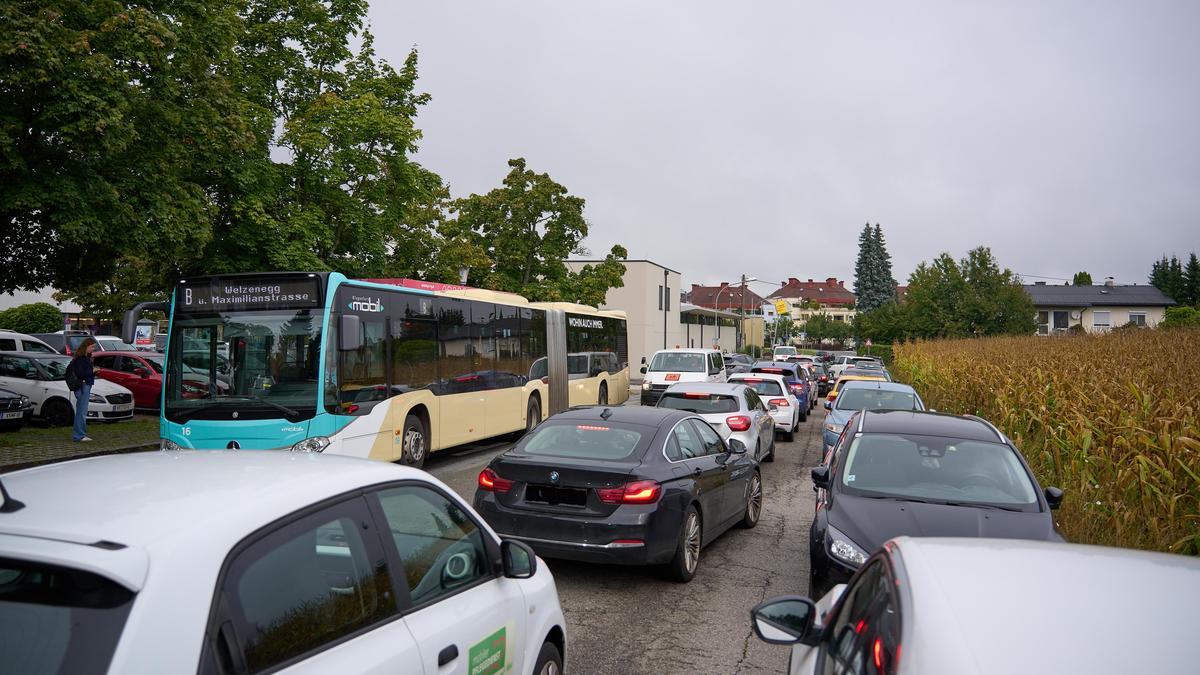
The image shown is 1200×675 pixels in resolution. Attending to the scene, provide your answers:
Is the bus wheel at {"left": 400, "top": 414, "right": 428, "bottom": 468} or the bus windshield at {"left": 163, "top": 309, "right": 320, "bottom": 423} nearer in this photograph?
the bus windshield at {"left": 163, "top": 309, "right": 320, "bottom": 423}

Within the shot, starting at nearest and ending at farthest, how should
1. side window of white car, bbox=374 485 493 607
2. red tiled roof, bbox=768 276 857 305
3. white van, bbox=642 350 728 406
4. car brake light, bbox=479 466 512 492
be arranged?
side window of white car, bbox=374 485 493 607 → car brake light, bbox=479 466 512 492 → white van, bbox=642 350 728 406 → red tiled roof, bbox=768 276 857 305

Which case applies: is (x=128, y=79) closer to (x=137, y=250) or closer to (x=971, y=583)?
(x=137, y=250)

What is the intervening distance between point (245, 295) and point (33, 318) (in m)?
48.1

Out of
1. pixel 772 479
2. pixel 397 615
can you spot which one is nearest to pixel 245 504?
pixel 397 615

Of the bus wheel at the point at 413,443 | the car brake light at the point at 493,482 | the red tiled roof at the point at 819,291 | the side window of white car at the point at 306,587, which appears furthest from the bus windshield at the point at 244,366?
the red tiled roof at the point at 819,291

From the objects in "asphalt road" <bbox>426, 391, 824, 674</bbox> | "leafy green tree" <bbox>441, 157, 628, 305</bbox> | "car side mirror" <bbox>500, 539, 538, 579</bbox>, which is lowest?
"asphalt road" <bbox>426, 391, 824, 674</bbox>

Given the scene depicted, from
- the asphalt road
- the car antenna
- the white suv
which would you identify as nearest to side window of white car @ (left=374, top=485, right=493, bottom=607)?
the car antenna

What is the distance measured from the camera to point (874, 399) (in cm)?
1484

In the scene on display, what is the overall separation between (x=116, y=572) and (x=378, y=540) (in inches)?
40.2

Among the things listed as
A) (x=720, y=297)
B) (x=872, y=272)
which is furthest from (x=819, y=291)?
(x=872, y=272)

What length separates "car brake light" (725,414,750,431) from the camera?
1319 centimetres

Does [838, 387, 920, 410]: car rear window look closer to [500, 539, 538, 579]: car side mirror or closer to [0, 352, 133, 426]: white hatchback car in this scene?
[500, 539, 538, 579]: car side mirror

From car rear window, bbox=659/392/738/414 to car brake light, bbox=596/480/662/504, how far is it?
22.1ft

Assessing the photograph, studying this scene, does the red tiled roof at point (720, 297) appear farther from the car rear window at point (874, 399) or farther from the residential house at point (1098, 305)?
the car rear window at point (874, 399)
